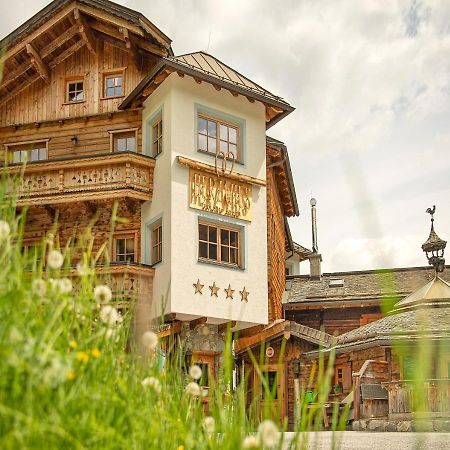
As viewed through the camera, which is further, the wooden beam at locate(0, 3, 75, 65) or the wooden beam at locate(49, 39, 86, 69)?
the wooden beam at locate(49, 39, 86, 69)

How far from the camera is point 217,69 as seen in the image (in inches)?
720

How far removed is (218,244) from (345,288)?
1069cm

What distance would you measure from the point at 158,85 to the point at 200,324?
5.47 meters

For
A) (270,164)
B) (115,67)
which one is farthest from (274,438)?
(270,164)

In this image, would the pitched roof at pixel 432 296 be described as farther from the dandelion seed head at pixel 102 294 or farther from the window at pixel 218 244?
the dandelion seed head at pixel 102 294

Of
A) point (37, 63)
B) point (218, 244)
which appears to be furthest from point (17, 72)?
point (218, 244)

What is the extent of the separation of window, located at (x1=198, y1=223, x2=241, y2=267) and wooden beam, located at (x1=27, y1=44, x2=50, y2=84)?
5.78 meters

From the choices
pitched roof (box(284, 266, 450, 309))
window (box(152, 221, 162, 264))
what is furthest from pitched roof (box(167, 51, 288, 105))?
pitched roof (box(284, 266, 450, 309))

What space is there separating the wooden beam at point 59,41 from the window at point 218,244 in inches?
234

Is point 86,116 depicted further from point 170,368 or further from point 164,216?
A: point 170,368

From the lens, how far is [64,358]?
2.46m

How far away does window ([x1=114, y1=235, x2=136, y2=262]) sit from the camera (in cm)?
1759

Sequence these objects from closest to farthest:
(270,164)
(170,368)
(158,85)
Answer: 1. (170,368)
2. (158,85)
3. (270,164)

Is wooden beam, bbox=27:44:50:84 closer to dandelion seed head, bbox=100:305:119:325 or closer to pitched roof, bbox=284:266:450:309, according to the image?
pitched roof, bbox=284:266:450:309
